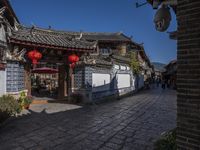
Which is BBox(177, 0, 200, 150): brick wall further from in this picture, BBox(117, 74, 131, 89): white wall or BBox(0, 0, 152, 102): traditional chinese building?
BBox(117, 74, 131, 89): white wall

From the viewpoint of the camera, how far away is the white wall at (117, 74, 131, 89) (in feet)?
69.8

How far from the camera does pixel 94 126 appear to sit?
331 inches

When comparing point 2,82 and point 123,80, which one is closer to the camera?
point 2,82

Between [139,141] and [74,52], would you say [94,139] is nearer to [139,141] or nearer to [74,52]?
[139,141]

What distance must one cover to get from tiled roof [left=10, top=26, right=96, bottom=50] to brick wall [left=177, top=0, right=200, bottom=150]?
9771 mm

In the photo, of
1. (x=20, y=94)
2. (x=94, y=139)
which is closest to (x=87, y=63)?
(x=20, y=94)

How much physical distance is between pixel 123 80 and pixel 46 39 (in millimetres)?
10701

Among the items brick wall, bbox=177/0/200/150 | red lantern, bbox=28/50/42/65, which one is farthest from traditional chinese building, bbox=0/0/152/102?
brick wall, bbox=177/0/200/150

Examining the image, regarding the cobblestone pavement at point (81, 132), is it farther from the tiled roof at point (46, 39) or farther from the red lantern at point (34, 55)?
the tiled roof at point (46, 39)

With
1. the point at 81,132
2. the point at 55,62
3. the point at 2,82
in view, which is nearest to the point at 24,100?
the point at 2,82

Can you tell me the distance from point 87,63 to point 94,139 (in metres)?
8.47

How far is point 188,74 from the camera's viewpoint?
341cm

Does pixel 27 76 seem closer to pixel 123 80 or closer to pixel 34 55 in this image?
pixel 34 55

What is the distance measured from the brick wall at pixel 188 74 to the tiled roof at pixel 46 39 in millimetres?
9771
